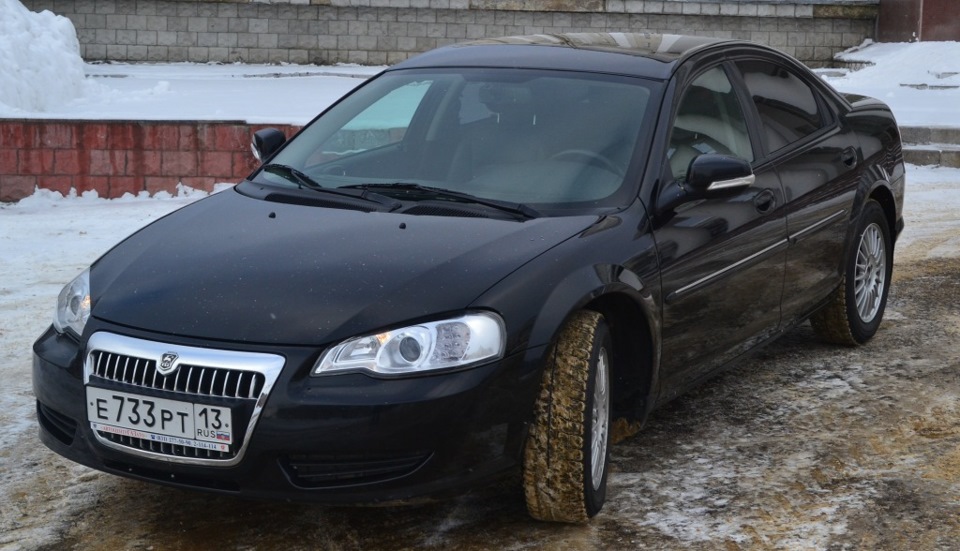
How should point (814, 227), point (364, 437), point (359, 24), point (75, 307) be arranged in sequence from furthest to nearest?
1. point (359, 24)
2. point (814, 227)
3. point (75, 307)
4. point (364, 437)

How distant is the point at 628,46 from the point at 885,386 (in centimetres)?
181

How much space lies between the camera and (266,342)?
3434 millimetres

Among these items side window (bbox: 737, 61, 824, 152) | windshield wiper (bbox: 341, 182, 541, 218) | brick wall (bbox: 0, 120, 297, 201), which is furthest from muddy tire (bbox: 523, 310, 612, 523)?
brick wall (bbox: 0, 120, 297, 201)

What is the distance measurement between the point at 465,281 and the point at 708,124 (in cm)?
166

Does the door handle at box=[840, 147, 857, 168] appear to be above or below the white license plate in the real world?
above

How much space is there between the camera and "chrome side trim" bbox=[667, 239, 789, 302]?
4316mm

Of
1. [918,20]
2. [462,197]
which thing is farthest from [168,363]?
[918,20]

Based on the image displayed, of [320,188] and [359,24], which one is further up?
[359,24]

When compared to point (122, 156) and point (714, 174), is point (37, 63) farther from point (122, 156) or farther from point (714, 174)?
point (714, 174)

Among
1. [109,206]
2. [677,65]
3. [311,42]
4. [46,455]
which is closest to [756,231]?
[677,65]

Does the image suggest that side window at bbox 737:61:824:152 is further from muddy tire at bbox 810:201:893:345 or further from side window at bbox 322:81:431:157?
side window at bbox 322:81:431:157

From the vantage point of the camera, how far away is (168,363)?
3.45 meters

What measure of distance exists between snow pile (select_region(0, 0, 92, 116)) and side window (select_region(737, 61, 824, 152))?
36.0 feet

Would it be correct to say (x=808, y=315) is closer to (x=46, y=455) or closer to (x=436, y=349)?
(x=436, y=349)
